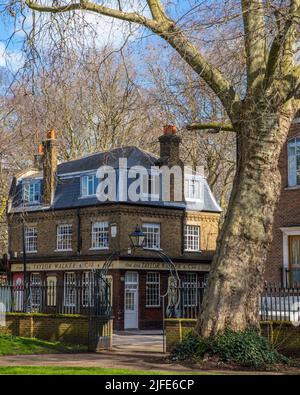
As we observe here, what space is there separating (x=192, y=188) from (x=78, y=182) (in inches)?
268

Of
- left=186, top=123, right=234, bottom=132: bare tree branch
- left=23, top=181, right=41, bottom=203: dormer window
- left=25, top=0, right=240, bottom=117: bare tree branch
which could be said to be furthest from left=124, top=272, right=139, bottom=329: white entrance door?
left=25, top=0, right=240, bottom=117: bare tree branch

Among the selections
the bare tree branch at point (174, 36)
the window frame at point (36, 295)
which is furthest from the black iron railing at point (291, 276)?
the bare tree branch at point (174, 36)

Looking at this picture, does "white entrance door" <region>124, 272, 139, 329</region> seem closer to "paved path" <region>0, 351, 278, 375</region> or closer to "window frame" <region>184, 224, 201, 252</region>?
"window frame" <region>184, 224, 201, 252</region>

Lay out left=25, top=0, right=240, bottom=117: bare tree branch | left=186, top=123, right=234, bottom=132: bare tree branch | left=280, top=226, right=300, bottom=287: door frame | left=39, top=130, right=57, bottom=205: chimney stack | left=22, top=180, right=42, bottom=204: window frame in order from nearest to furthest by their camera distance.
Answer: left=25, top=0, right=240, bottom=117: bare tree branch
left=186, top=123, right=234, bottom=132: bare tree branch
left=280, top=226, right=300, bottom=287: door frame
left=39, top=130, right=57, bottom=205: chimney stack
left=22, top=180, right=42, bottom=204: window frame

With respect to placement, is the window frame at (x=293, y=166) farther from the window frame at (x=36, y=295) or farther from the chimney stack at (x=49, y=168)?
the chimney stack at (x=49, y=168)

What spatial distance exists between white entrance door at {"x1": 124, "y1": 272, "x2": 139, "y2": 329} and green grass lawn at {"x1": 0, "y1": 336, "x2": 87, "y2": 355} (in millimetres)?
15809

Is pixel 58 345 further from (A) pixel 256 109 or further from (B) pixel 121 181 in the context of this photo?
(B) pixel 121 181

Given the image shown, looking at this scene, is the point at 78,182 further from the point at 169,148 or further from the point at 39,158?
the point at 169,148

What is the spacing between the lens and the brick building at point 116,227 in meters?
40.2

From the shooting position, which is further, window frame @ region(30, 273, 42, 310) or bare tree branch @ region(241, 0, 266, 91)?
window frame @ region(30, 273, 42, 310)

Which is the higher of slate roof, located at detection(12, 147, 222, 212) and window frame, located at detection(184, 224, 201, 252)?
slate roof, located at detection(12, 147, 222, 212)

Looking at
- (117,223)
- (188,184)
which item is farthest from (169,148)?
(117,223)

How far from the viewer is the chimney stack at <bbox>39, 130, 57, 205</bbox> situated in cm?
4428
